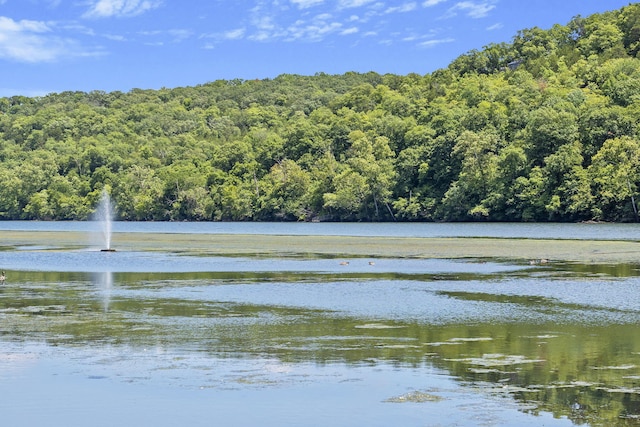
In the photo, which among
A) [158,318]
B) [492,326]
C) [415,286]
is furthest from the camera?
[415,286]

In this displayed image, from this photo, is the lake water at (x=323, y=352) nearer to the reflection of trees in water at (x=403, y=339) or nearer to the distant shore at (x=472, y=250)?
the reflection of trees in water at (x=403, y=339)

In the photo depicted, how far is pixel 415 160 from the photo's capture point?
458 feet

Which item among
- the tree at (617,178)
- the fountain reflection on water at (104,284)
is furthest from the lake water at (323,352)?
the tree at (617,178)

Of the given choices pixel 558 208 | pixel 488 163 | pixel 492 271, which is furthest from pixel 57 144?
pixel 492 271

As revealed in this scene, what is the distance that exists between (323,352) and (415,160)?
122194 millimetres

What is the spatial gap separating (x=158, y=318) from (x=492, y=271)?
20.2 m

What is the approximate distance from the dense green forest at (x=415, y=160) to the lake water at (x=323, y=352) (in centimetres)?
8023

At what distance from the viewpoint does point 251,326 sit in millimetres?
22906

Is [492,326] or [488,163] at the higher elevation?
[488,163]

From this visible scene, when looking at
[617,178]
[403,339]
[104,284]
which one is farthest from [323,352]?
[617,178]

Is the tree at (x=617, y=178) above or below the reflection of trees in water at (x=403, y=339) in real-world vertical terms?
above

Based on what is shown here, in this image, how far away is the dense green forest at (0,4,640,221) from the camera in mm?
113562

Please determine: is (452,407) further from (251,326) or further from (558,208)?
(558,208)

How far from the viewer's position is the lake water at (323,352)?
45.5ft
